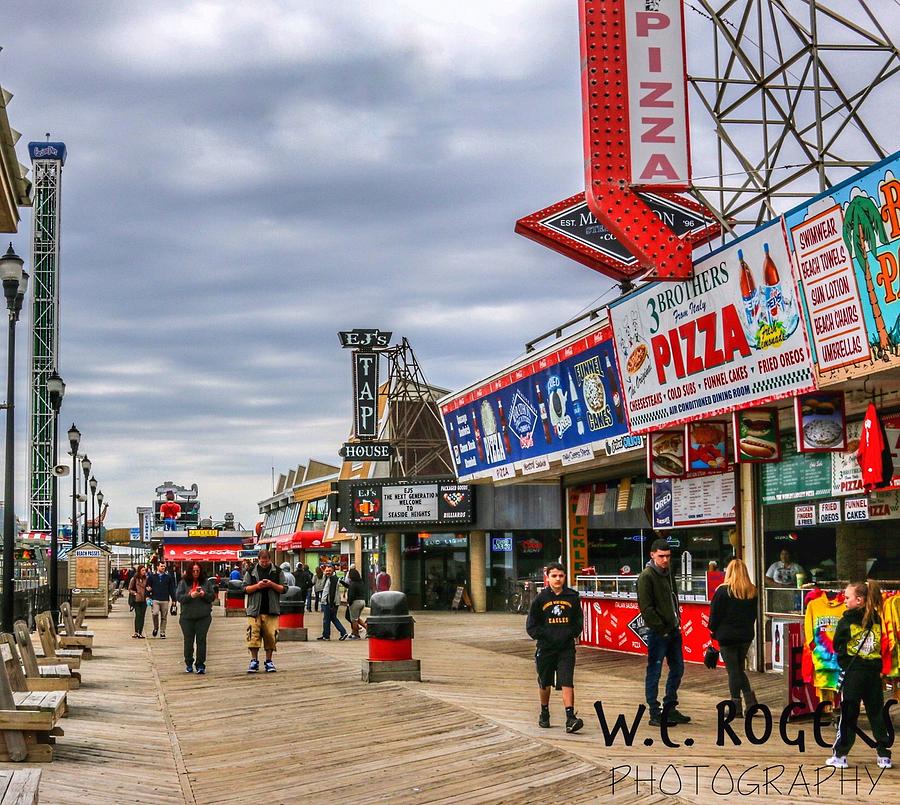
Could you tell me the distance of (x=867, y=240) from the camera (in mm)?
12539

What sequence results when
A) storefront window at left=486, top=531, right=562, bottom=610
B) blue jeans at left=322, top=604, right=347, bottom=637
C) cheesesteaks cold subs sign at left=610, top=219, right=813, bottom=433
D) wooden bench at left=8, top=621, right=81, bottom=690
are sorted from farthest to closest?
storefront window at left=486, top=531, right=562, bottom=610, blue jeans at left=322, top=604, right=347, bottom=637, cheesesteaks cold subs sign at left=610, top=219, right=813, bottom=433, wooden bench at left=8, top=621, right=81, bottom=690

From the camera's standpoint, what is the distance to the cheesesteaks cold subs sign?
48.0 ft

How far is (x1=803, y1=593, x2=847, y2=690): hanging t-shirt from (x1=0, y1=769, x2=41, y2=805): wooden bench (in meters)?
7.20

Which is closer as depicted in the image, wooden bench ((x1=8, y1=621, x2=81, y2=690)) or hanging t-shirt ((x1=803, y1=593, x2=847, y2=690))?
hanging t-shirt ((x1=803, y1=593, x2=847, y2=690))

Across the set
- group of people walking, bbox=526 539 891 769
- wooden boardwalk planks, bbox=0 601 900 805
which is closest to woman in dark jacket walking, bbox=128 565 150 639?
wooden boardwalk planks, bbox=0 601 900 805

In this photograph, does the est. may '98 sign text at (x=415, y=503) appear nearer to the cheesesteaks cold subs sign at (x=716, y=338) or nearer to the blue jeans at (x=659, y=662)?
the cheesesteaks cold subs sign at (x=716, y=338)

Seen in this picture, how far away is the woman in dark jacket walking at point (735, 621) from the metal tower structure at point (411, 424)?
108 ft

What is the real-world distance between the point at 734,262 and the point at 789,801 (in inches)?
332

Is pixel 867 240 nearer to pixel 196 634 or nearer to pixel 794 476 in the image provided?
pixel 794 476

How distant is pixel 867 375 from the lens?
13.2 m

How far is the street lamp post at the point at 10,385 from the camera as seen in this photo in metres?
18.8

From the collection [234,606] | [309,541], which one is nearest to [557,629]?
[234,606]

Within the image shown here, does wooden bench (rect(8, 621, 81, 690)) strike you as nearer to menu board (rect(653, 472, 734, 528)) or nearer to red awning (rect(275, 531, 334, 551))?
menu board (rect(653, 472, 734, 528))

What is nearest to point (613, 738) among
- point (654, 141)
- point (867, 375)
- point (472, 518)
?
point (867, 375)
